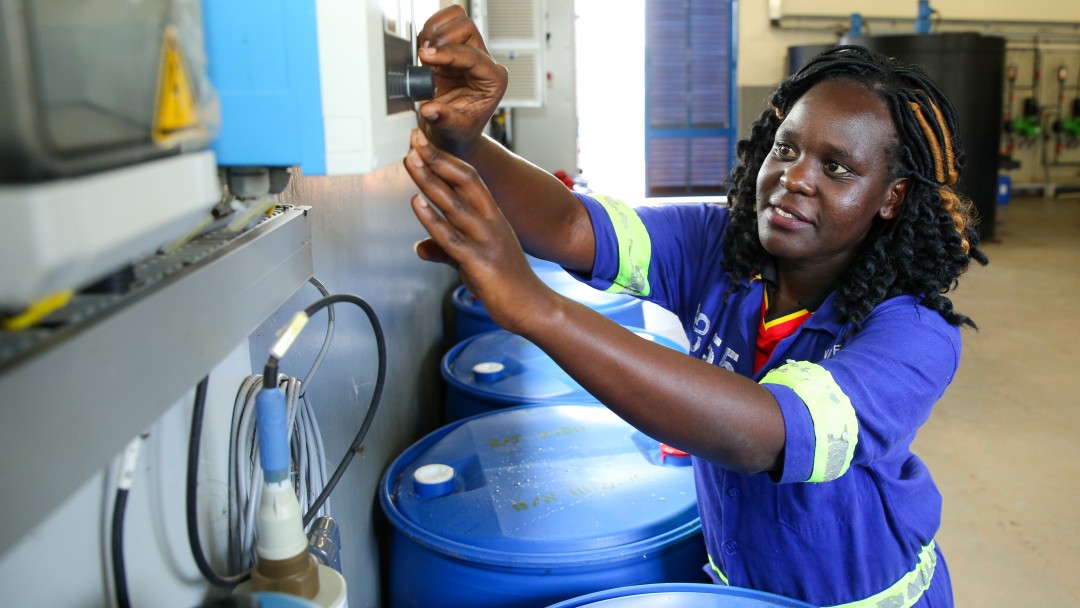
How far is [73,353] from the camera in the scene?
0.35m

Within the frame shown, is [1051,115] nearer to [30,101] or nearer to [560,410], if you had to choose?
[560,410]

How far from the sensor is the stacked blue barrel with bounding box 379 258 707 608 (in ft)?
3.48

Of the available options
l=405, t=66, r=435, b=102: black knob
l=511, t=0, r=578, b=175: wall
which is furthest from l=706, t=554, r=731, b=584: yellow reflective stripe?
l=511, t=0, r=578, b=175: wall

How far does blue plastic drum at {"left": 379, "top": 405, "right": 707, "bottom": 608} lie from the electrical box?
28.5 inches

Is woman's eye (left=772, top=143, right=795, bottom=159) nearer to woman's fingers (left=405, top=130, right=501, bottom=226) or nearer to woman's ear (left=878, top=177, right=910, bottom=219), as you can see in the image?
woman's ear (left=878, top=177, right=910, bottom=219)

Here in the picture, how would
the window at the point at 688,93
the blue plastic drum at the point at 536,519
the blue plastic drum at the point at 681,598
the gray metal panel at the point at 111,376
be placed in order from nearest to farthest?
the gray metal panel at the point at 111,376, the blue plastic drum at the point at 681,598, the blue plastic drum at the point at 536,519, the window at the point at 688,93

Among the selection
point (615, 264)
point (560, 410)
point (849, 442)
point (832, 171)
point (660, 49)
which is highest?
point (660, 49)

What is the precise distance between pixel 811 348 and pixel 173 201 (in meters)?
0.82

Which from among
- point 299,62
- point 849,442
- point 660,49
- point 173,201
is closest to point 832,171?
point 849,442

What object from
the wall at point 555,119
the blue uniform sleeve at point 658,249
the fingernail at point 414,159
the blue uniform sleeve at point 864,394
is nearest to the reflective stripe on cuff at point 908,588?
the blue uniform sleeve at point 864,394

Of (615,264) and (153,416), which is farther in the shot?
(615,264)

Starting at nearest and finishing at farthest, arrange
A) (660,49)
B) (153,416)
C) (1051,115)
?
(153,416), (660,49), (1051,115)

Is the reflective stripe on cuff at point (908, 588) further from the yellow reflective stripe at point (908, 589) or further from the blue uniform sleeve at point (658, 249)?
the blue uniform sleeve at point (658, 249)

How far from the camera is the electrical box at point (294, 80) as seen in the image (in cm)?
44
